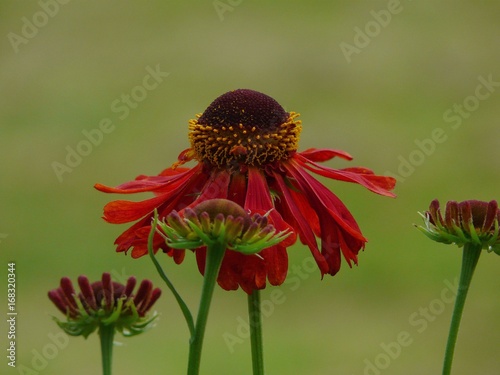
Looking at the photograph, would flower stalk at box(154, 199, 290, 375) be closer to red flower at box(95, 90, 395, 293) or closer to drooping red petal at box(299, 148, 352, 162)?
red flower at box(95, 90, 395, 293)

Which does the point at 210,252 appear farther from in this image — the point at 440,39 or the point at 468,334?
Result: the point at 440,39

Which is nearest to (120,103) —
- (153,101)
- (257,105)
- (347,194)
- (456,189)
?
(153,101)

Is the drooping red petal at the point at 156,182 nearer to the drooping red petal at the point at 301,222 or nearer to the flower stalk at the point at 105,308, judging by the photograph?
the drooping red petal at the point at 301,222

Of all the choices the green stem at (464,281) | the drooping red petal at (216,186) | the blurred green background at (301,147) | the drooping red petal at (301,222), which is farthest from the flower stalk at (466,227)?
the blurred green background at (301,147)

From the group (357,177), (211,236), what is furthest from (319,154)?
(211,236)

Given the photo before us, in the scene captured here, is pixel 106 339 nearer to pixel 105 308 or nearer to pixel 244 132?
pixel 105 308
